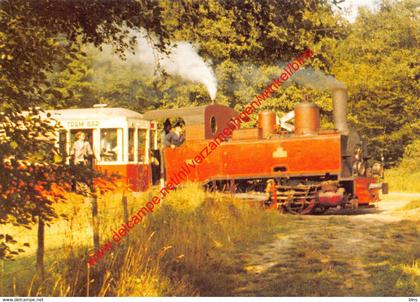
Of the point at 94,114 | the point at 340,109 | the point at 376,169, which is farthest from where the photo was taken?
the point at 94,114

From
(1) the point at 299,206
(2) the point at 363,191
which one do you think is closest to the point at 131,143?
(1) the point at 299,206

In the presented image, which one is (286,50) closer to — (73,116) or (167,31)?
(167,31)

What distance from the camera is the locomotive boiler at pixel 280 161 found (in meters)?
12.8

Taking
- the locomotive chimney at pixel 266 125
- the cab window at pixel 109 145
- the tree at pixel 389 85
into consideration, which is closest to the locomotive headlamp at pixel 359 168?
the locomotive chimney at pixel 266 125

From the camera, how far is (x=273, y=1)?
17.2ft

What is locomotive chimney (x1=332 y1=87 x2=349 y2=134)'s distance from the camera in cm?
1382

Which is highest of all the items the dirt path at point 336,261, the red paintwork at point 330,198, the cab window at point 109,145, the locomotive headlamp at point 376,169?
the cab window at point 109,145

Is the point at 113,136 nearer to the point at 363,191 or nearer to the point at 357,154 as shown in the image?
the point at 357,154

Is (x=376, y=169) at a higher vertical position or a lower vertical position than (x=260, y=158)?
lower

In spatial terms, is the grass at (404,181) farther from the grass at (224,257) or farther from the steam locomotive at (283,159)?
the grass at (224,257)

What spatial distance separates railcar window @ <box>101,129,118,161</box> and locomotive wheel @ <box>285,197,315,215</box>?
522 centimetres

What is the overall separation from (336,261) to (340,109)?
7.02m

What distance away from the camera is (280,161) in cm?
1309

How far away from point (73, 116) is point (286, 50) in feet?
31.0
